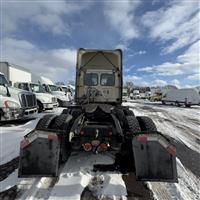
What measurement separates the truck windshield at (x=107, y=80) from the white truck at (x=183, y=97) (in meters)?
22.5

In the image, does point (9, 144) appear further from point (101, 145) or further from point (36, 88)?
point (36, 88)

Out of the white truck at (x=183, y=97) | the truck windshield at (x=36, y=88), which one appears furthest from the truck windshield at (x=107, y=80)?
the white truck at (x=183, y=97)

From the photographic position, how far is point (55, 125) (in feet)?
13.8

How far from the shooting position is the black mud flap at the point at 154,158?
3.20 m

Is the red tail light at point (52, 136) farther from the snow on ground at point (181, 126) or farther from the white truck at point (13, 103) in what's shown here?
the white truck at point (13, 103)

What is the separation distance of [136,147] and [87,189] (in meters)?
1.07

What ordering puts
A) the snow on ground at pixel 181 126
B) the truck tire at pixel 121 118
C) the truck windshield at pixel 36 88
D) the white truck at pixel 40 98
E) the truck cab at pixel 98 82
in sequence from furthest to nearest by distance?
1. the truck windshield at pixel 36 88
2. the white truck at pixel 40 98
3. the truck cab at pixel 98 82
4. the snow on ground at pixel 181 126
5. the truck tire at pixel 121 118

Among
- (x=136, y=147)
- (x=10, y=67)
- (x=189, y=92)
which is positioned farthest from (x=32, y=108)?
(x=189, y=92)

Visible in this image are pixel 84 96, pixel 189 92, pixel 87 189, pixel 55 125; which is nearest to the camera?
pixel 87 189

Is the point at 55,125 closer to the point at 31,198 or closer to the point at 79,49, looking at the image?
the point at 31,198

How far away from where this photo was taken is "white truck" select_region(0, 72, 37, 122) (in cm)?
800

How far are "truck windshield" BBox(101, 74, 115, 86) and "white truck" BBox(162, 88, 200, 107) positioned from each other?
2255 centimetres

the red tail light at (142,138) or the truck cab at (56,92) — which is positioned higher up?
the truck cab at (56,92)

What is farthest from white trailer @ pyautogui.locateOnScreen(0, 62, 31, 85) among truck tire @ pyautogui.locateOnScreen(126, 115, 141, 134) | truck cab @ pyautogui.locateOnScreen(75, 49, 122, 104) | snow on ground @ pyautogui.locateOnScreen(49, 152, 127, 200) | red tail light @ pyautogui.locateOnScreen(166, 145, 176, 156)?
red tail light @ pyautogui.locateOnScreen(166, 145, 176, 156)
